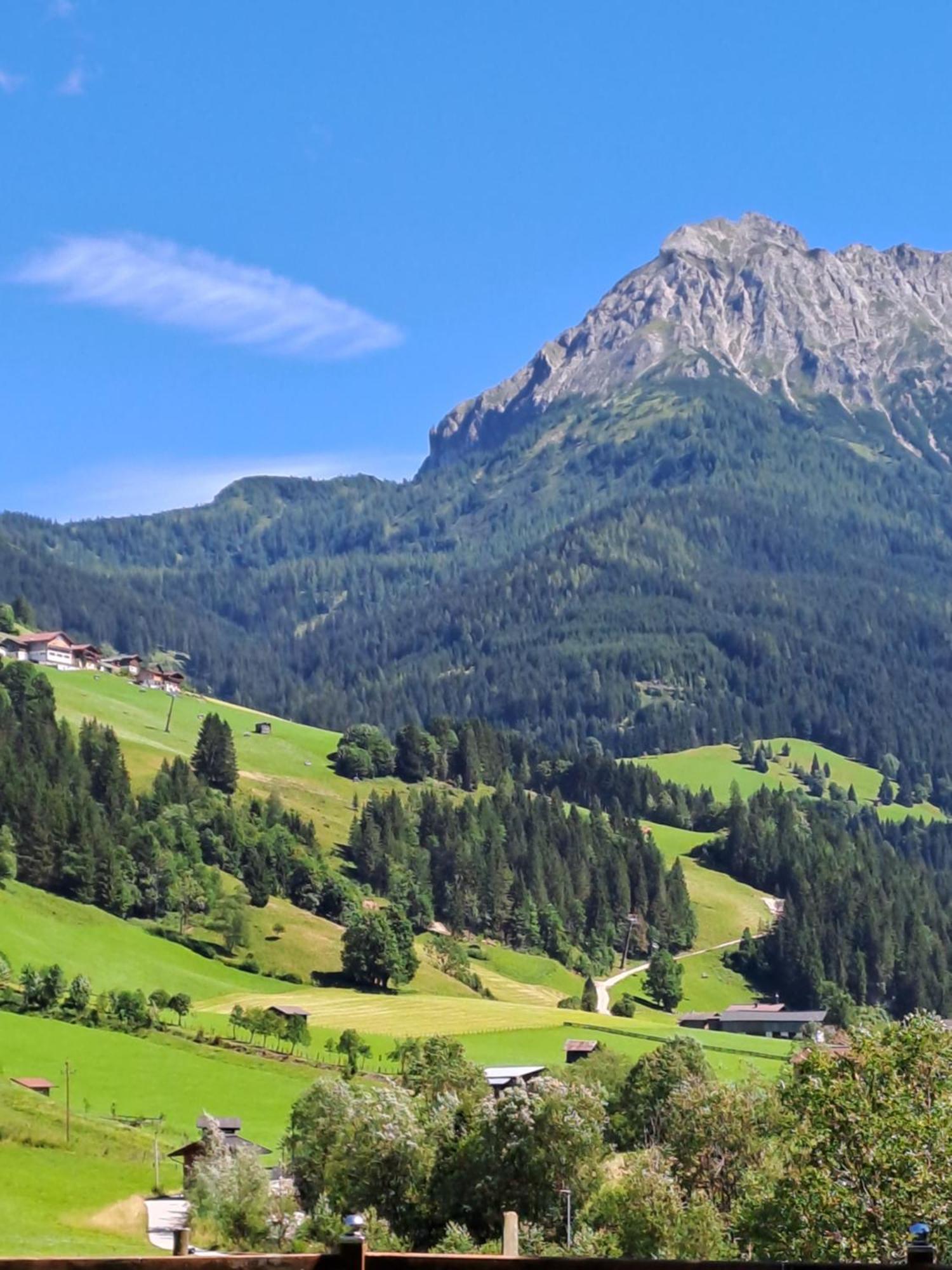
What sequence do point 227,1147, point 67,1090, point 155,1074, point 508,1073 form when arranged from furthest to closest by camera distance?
point 508,1073 → point 155,1074 → point 67,1090 → point 227,1147

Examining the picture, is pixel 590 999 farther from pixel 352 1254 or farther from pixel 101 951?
pixel 352 1254

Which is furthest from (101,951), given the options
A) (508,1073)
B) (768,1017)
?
(768,1017)

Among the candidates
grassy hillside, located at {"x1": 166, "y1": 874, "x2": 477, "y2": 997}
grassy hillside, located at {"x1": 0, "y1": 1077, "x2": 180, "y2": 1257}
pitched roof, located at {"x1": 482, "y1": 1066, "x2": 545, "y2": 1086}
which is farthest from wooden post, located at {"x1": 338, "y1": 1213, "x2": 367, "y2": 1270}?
grassy hillside, located at {"x1": 166, "y1": 874, "x2": 477, "y2": 997}

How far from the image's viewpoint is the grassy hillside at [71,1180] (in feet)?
233

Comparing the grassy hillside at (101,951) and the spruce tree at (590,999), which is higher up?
the grassy hillside at (101,951)

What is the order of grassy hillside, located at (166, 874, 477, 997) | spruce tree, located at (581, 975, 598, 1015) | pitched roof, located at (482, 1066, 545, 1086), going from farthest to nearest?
spruce tree, located at (581, 975, 598, 1015)
grassy hillside, located at (166, 874, 477, 997)
pitched roof, located at (482, 1066, 545, 1086)

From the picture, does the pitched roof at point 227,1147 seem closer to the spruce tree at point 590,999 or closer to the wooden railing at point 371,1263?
the wooden railing at point 371,1263

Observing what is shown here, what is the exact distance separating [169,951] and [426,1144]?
9557 cm

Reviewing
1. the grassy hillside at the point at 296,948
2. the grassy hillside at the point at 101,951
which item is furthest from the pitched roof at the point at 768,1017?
the grassy hillside at the point at 101,951

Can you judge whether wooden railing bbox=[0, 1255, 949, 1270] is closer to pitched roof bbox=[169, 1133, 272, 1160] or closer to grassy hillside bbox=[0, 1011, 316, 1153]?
pitched roof bbox=[169, 1133, 272, 1160]

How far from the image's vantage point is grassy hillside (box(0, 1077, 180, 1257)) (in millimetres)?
70938

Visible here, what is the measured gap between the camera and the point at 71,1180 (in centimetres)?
8400

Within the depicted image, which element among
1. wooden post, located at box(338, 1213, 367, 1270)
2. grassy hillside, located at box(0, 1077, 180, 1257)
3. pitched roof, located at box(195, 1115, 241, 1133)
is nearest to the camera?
wooden post, located at box(338, 1213, 367, 1270)

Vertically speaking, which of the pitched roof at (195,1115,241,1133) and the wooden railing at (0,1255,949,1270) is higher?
the wooden railing at (0,1255,949,1270)
